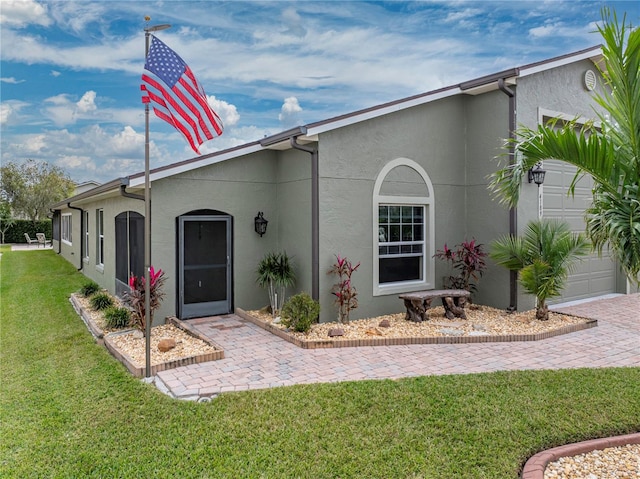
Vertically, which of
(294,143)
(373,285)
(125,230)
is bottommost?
(373,285)

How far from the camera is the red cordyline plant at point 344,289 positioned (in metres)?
8.62

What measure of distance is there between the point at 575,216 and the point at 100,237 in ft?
44.8

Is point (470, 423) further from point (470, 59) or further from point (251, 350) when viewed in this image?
point (470, 59)

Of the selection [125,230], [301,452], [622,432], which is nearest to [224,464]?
[301,452]

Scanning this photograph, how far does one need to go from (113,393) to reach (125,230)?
19.7ft

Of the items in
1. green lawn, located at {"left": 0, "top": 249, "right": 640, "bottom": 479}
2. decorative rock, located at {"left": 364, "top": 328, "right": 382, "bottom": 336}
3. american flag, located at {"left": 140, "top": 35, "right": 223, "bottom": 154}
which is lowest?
green lawn, located at {"left": 0, "top": 249, "right": 640, "bottom": 479}

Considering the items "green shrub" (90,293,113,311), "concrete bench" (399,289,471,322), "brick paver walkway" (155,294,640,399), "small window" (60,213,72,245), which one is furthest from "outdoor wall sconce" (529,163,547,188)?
"small window" (60,213,72,245)

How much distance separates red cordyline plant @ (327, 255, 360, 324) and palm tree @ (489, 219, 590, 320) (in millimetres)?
3154

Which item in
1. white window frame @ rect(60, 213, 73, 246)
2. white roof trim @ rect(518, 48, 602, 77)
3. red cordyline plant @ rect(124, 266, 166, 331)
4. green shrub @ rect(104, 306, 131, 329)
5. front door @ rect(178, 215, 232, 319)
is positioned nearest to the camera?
red cordyline plant @ rect(124, 266, 166, 331)

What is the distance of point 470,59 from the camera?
44.9ft

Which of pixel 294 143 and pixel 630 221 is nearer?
pixel 630 221

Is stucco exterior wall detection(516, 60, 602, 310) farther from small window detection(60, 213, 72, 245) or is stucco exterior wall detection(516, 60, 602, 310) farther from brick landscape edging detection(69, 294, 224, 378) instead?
small window detection(60, 213, 72, 245)

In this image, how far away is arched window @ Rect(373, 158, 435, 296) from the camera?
9.39m

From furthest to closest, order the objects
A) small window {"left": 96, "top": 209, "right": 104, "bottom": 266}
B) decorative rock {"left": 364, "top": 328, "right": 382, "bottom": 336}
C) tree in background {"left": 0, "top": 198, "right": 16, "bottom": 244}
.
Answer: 1. tree in background {"left": 0, "top": 198, "right": 16, "bottom": 244}
2. small window {"left": 96, "top": 209, "right": 104, "bottom": 266}
3. decorative rock {"left": 364, "top": 328, "right": 382, "bottom": 336}
